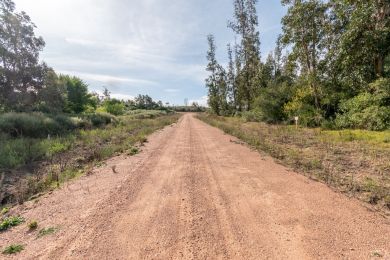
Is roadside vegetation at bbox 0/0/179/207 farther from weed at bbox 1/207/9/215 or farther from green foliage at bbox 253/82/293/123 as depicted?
green foliage at bbox 253/82/293/123

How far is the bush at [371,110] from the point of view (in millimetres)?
14086

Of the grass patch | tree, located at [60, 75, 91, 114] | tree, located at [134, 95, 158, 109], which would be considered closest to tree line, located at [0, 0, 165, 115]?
tree, located at [60, 75, 91, 114]

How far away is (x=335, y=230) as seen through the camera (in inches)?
155

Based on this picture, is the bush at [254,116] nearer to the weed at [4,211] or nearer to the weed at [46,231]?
the weed at [4,211]

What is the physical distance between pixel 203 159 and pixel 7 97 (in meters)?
24.7

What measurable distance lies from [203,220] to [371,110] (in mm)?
14837

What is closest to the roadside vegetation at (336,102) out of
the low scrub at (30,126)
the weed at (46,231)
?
the weed at (46,231)

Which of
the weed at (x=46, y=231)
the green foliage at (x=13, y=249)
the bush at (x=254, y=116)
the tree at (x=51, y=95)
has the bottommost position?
the green foliage at (x=13, y=249)

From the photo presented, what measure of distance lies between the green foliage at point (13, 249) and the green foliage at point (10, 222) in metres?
0.97

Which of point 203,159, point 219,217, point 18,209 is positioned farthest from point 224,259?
point 203,159

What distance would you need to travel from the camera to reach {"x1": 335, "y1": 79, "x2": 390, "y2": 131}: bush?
1409 centimetres

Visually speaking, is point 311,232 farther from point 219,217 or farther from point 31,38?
point 31,38

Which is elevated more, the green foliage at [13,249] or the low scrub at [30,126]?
the low scrub at [30,126]

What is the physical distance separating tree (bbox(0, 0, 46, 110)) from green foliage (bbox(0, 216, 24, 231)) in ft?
82.6
